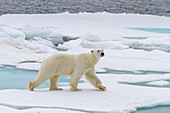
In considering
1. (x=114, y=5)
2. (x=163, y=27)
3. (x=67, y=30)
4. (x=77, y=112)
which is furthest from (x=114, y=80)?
(x=114, y=5)

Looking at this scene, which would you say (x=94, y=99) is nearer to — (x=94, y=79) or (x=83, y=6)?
(x=94, y=79)

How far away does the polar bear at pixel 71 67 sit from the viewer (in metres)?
3.93

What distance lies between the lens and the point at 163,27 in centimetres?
1213

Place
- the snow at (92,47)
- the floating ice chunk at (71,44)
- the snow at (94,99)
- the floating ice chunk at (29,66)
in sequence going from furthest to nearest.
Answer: the floating ice chunk at (71,44) < the floating ice chunk at (29,66) < the snow at (92,47) < the snow at (94,99)

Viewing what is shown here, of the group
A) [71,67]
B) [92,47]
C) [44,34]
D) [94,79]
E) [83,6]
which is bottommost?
[92,47]

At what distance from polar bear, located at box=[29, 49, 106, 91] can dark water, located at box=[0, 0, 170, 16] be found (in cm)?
1426

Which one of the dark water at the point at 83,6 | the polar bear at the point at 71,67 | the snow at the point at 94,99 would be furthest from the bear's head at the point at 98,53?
the dark water at the point at 83,6

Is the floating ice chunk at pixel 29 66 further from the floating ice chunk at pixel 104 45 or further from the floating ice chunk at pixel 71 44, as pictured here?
the floating ice chunk at pixel 104 45

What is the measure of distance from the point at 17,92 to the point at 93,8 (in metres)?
16.8

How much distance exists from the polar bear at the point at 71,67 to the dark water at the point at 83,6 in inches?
562

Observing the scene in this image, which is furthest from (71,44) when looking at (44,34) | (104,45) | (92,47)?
(44,34)

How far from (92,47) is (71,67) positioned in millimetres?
4681

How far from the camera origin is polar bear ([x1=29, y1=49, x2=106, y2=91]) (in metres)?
3.93

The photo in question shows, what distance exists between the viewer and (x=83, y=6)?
20.5m
